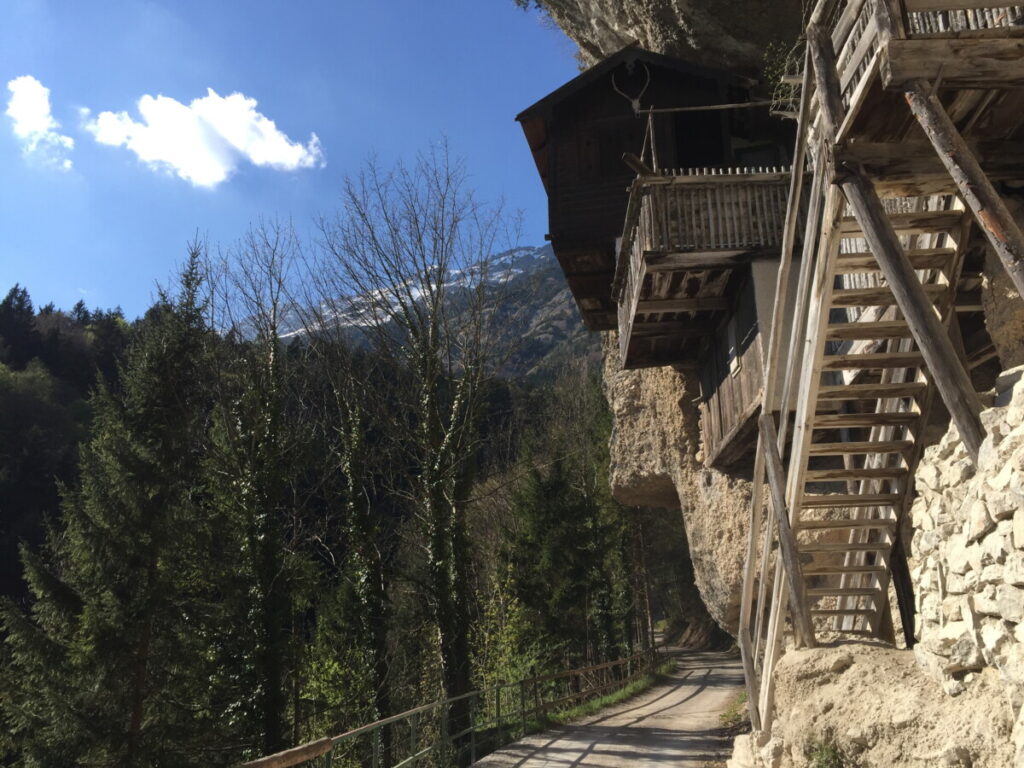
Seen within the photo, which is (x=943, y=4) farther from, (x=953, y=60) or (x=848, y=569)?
(x=848, y=569)

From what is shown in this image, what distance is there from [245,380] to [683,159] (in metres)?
11.0

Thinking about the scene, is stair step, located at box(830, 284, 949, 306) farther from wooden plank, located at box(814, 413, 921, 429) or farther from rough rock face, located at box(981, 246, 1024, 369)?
wooden plank, located at box(814, 413, 921, 429)

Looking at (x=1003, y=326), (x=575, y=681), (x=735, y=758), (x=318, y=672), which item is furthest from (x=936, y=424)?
(x=575, y=681)

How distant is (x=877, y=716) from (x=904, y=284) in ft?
11.2

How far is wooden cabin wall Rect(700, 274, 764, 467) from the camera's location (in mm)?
11086

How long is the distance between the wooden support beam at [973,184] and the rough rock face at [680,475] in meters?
10.9

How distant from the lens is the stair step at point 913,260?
6551 mm

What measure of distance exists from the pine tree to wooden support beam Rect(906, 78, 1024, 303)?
12.4 metres

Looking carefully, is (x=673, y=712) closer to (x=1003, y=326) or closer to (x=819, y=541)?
(x=819, y=541)

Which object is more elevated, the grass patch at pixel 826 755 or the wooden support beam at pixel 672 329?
the wooden support beam at pixel 672 329

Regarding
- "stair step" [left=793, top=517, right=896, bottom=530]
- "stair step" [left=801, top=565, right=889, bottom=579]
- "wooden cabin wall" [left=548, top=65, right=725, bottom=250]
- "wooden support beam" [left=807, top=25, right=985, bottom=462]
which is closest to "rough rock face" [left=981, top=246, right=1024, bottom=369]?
"wooden support beam" [left=807, top=25, right=985, bottom=462]

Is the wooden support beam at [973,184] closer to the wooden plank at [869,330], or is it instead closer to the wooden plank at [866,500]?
the wooden plank at [869,330]

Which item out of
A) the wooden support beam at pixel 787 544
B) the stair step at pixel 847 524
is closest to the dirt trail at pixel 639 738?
the wooden support beam at pixel 787 544

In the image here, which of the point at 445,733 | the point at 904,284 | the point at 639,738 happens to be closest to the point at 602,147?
the point at 904,284
